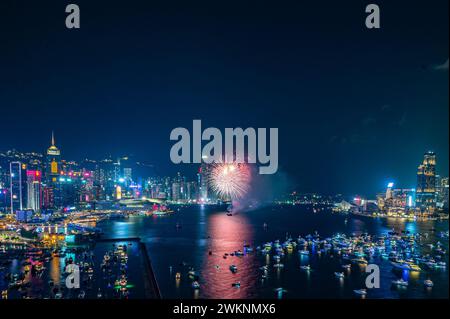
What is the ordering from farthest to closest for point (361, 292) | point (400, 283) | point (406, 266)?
point (406, 266)
point (400, 283)
point (361, 292)

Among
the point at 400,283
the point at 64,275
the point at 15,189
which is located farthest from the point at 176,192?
the point at 400,283

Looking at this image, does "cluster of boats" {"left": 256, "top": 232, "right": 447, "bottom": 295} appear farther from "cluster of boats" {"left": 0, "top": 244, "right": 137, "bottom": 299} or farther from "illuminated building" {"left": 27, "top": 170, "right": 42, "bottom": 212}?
"illuminated building" {"left": 27, "top": 170, "right": 42, "bottom": 212}

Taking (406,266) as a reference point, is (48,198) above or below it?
above

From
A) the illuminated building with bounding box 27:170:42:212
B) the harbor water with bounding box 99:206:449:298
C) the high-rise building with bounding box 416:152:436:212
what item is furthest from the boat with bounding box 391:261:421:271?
the illuminated building with bounding box 27:170:42:212

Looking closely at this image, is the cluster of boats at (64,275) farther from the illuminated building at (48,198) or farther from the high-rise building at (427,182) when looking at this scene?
the high-rise building at (427,182)

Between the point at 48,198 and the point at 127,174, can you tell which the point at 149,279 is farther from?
the point at 127,174

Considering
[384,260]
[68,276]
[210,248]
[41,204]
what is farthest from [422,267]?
[41,204]
